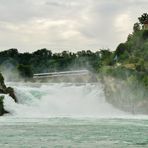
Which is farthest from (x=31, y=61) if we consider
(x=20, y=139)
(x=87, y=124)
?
(x=20, y=139)

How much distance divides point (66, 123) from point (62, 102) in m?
18.4

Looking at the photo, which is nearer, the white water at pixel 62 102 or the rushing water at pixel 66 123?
the rushing water at pixel 66 123

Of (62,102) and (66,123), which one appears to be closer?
(66,123)

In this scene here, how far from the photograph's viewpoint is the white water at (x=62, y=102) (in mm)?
51156

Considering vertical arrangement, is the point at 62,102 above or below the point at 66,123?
above

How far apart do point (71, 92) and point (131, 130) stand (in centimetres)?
2798

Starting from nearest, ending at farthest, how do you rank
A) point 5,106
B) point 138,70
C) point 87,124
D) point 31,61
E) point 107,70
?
point 87,124 < point 5,106 < point 138,70 < point 107,70 < point 31,61

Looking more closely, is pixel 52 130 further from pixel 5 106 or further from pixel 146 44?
pixel 146 44

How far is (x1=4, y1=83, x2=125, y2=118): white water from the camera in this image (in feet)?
168

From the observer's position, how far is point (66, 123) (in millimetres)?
39125

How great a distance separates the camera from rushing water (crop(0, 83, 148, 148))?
28656 millimetres

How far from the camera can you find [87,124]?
3856cm

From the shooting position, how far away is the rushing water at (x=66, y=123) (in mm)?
28656

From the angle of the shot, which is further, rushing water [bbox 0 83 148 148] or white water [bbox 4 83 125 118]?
white water [bbox 4 83 125 118]
